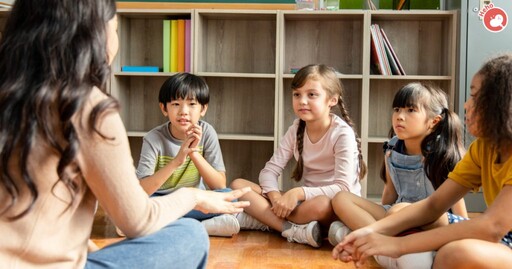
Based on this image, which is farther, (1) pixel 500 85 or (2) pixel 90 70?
(1) pixel 500 85

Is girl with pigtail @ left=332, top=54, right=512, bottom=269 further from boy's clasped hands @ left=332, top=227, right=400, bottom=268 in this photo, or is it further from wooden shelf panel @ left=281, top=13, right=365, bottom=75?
wooden shelf panel @ left=281, top=13, right=365, bottom=75

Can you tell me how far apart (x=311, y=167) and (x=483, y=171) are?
103cm

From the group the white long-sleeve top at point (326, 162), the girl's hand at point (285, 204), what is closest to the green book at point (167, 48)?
the white long-sleeve top at point (326, 162)

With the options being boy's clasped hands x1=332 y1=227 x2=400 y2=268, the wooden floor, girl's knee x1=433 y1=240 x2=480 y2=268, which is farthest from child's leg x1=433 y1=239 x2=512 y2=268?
the wooden floor

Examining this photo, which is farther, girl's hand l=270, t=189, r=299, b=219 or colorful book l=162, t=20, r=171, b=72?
colorful book l=162, t=20, r=171, b=72

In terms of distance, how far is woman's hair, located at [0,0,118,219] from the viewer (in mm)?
938

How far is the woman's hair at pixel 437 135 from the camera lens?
2.05m

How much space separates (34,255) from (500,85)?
96 centimetres

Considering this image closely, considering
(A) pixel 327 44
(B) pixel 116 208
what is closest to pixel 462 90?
(A) pixel 327 44

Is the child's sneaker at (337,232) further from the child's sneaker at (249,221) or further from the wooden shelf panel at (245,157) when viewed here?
the wooden shelf panel at (245,157)

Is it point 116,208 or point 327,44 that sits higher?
point 327,44

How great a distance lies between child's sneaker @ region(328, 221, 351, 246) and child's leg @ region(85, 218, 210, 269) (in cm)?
99

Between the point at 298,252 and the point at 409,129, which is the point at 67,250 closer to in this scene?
the point at 298,252

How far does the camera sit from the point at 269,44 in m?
3.49
